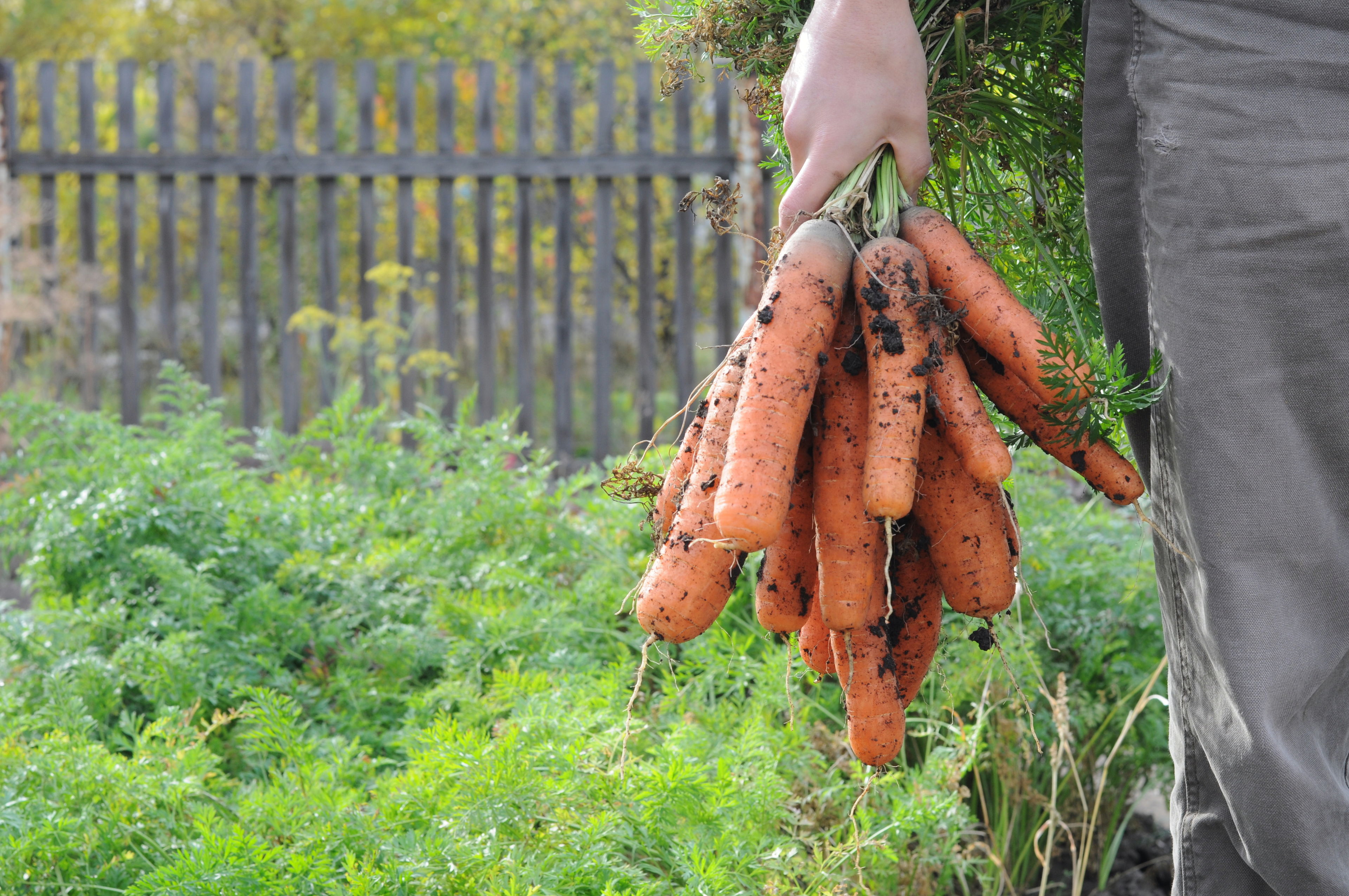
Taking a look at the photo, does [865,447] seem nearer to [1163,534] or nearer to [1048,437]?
[1048,437]

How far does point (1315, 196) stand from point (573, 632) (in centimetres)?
184

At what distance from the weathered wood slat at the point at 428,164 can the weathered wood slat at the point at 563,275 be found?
5.1 inches

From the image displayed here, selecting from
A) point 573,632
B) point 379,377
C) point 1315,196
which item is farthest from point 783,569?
point 379,377

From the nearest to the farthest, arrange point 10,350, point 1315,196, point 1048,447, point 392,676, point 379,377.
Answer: point 1315,196 → point 1048,447 → point 392,676 → point 379,377 → point 10,350

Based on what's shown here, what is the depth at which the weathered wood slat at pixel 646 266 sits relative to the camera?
18.8 ft

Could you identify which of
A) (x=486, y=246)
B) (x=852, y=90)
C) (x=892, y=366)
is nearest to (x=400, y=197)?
(x=486, y=246)

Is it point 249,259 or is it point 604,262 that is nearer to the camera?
point 604,262

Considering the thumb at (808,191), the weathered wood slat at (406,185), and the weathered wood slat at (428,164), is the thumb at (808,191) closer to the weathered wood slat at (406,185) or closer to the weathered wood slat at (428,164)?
the weathered wood slat at (428,164)

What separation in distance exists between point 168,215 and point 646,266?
2759 mm

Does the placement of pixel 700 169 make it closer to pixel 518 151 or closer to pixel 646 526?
pixel 518 151

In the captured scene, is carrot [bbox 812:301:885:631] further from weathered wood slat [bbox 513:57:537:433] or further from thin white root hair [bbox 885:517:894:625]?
weathered wood slat [bbox 513:57:537:433]

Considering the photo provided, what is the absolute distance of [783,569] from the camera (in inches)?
57.0

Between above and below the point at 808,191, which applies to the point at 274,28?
above

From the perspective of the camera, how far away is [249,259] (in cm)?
604
